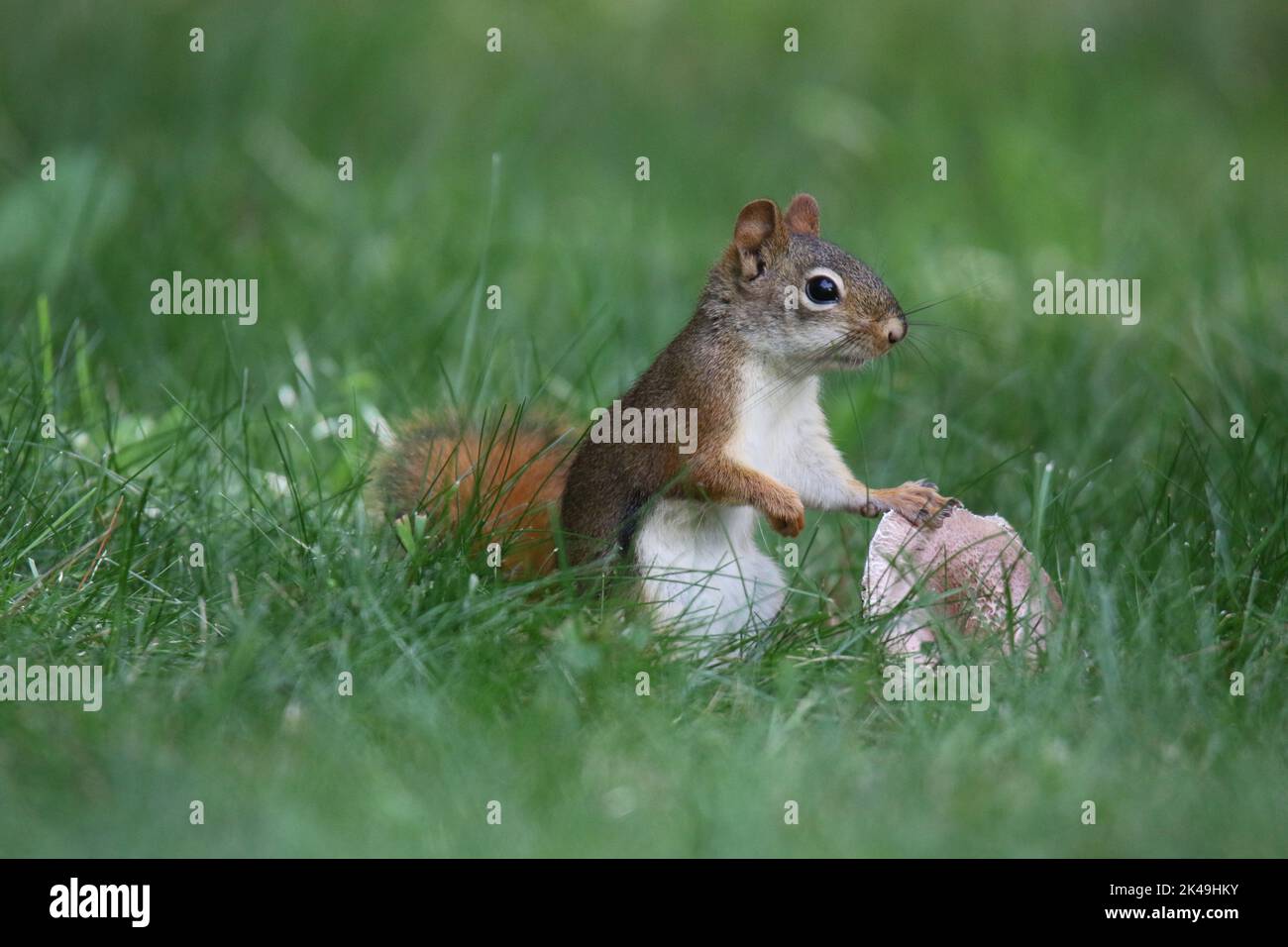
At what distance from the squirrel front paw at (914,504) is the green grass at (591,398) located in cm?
27

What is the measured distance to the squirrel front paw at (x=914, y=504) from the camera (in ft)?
12.1

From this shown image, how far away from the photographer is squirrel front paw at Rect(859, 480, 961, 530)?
12.1ft

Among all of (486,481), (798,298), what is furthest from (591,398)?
(798,298)

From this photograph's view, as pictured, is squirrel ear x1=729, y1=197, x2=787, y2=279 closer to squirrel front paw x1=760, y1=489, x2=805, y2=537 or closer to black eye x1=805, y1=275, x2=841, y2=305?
black eye x1=805, y1=275, x2=841, y2=305

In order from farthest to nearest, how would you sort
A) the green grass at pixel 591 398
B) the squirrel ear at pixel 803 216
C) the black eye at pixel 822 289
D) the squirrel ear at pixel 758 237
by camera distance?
the squirrel ear at pixel 803 216, the squirrel ear at pixel 758 237, the black eye at pixel 822 289, the green grass at pixel 591 398

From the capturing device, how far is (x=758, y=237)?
3.87m

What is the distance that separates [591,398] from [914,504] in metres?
1.61

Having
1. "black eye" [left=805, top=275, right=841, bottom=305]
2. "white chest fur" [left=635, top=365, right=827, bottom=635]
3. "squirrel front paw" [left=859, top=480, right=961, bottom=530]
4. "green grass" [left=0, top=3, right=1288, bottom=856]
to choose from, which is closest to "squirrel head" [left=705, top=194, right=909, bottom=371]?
"black eye" [left=805, top=275, right=841, bottom=305]

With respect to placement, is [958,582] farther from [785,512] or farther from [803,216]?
[803,216]

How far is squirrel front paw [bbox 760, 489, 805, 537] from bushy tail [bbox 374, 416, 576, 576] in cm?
49

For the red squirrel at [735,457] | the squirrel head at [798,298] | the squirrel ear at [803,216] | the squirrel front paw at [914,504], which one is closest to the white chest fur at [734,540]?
the red squirrel at [735,457]

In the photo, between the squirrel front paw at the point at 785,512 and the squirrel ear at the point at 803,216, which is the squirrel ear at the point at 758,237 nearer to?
the squirrel ear at the point at 803,216

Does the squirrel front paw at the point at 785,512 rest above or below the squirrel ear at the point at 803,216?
below

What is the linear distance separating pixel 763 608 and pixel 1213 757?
3.44ft
